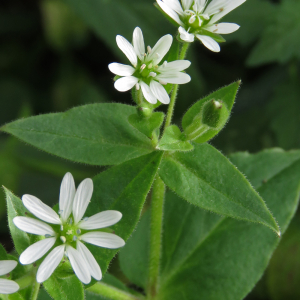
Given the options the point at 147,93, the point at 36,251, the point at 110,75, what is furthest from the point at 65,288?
the point at 110,75

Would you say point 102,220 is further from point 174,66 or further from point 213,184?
point 174,66

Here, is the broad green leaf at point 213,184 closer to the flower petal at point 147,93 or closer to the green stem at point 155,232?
the green stem at point 155,232

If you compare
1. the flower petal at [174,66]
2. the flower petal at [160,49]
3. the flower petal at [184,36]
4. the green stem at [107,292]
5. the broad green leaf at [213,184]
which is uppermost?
the flower petal at [184,36]

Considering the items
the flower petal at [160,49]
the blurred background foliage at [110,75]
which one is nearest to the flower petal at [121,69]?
the flower petal at [160,49]

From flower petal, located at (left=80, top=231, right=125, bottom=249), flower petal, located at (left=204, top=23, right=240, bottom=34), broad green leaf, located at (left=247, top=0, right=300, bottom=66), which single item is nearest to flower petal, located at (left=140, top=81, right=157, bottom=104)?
flower petal, located at (left=204, top=23, right=240, bottom=34)

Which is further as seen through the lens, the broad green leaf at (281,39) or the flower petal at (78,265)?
the broad green leaf at (281,39)

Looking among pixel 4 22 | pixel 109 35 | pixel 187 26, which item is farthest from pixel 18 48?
pixel 187 26

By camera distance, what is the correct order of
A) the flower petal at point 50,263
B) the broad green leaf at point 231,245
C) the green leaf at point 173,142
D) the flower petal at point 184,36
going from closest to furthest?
the flower petal at point 50,263, the green leaf at point 173,142, the flower petal at point 184,36, the broad green leaf at point 231,245

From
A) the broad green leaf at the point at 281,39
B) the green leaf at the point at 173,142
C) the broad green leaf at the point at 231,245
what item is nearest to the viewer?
the green leaf at the point at 173,142
